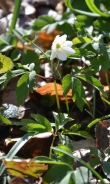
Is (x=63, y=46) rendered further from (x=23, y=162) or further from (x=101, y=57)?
(x=23, y=162)

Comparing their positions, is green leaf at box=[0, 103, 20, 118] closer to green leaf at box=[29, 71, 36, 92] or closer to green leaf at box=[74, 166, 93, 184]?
green leaf at box=[29, 71, 36, 92]

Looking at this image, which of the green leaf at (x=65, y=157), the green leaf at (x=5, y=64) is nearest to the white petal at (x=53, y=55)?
the green leaf at (x=5, y=64)

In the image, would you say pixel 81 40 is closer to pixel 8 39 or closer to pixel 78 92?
pixel 78 92

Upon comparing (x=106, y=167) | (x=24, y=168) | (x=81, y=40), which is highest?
(x=81, y=40)

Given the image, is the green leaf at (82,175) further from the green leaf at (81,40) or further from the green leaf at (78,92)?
the green leaf at (81,40)

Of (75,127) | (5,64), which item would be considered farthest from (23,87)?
(75,127)

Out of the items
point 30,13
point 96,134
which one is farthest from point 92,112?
point 30,13
